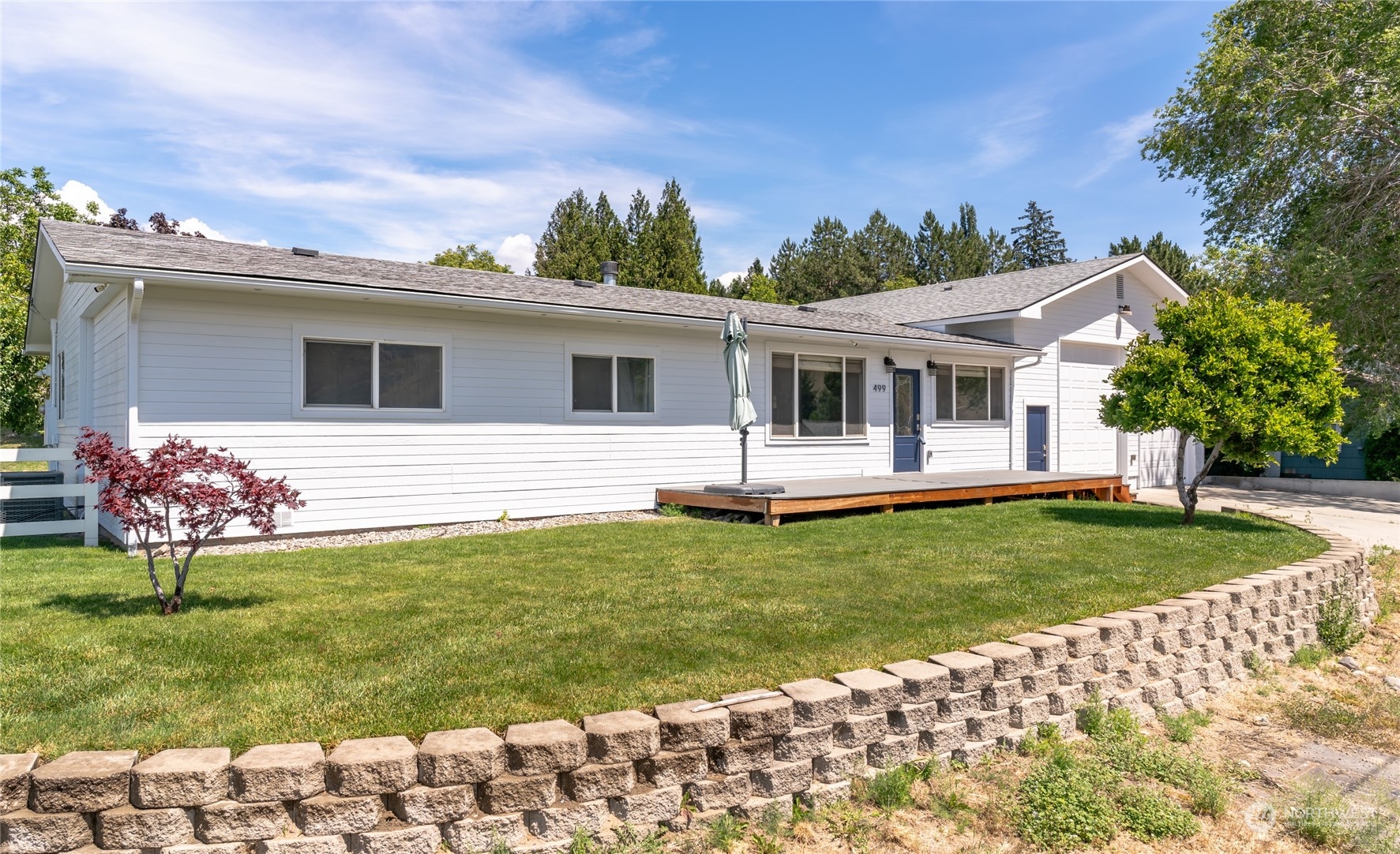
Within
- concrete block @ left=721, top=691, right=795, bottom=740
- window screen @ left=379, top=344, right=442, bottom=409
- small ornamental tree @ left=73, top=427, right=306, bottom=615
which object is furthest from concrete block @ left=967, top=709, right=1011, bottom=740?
window screen @ left=379, top=344, right=442, bottom=409

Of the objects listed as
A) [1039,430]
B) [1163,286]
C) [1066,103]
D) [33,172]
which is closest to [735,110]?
[1066,103]

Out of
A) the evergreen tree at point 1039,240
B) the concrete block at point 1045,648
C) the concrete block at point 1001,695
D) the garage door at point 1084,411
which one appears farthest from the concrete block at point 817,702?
the evergreen tree at point 1039,240

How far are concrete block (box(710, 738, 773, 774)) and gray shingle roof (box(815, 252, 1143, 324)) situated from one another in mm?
13548

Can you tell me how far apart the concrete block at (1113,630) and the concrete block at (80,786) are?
5041mm

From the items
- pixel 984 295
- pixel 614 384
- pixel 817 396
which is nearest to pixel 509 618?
pixel 614 384

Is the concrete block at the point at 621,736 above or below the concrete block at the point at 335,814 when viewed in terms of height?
above

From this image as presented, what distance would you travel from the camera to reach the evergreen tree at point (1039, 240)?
55.9 m

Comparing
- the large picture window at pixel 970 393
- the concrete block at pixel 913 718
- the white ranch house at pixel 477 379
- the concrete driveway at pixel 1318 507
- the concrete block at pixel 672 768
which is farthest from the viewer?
the large picture window at pixel 970 393

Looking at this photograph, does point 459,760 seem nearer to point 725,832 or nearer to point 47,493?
point 725,832

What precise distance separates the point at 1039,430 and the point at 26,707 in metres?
16.6

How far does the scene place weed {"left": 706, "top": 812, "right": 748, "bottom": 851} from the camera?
336cm

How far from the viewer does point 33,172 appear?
27.6 m

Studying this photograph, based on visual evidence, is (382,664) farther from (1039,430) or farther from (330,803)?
(1039,430)

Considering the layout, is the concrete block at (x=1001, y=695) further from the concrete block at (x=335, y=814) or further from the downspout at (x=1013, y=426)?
the downspout at (x=1013, y=426)
